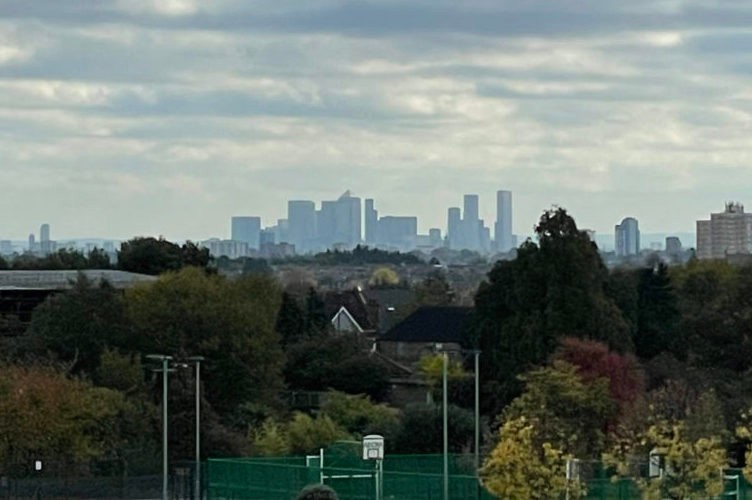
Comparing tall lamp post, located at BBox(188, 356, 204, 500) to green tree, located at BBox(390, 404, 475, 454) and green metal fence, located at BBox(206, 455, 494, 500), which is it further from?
green tree, located at BBox(390, 404, 475, 454)

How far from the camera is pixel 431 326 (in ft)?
381

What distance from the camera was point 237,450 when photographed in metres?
66.6

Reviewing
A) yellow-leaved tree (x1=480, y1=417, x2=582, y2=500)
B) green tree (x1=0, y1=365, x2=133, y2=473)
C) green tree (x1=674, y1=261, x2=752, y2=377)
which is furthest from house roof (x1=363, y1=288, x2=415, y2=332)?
yellow-leaved tree (x1=480, y1=417, x2=582, y2=500)

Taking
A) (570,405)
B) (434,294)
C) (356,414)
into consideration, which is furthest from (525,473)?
(434,294)

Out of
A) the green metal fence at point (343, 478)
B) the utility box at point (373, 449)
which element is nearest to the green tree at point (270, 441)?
the green metal fence at point (343, 478)

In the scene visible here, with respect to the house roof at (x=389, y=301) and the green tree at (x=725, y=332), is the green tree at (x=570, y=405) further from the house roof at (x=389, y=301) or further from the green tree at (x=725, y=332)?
the house roof at (x=389, y=301)

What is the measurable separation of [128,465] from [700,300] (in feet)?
137

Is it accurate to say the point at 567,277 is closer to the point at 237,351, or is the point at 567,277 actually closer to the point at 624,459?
the point at 237,351

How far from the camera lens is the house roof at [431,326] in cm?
11369

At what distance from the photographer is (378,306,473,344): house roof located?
11369cm

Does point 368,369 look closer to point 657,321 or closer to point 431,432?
point 657,321

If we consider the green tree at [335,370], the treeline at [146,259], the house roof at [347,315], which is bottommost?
the green tree at [335,370]

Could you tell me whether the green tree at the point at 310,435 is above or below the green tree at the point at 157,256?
below

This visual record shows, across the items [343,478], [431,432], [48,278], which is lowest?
[343,478]
